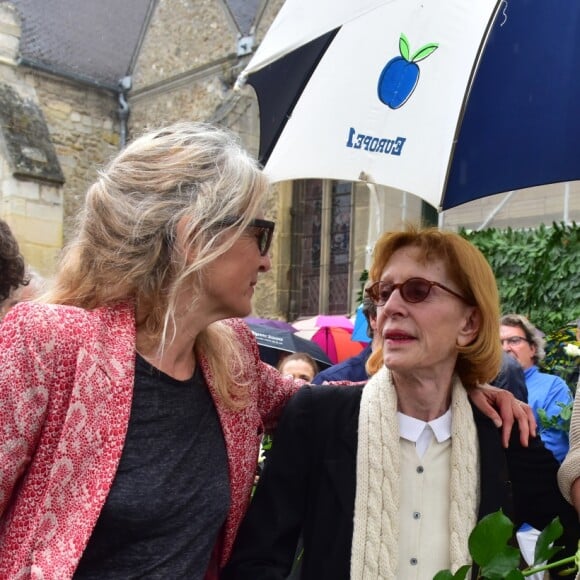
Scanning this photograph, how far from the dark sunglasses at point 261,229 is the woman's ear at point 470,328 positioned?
625mm

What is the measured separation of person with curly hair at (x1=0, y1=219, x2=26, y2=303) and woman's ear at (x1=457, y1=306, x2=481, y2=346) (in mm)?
1533

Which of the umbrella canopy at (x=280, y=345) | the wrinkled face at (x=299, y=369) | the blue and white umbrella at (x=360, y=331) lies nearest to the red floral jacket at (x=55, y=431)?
the wrinkled face at (x=299, y=369)

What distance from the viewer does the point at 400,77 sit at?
136 inches

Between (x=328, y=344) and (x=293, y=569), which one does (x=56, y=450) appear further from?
(x=328, y=344)

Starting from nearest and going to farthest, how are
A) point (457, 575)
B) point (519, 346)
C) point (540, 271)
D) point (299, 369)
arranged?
point (457, 575) < point (519, 346) < point (299, 369) < point (540, 271)

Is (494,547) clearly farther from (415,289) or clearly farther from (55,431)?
(55,431)

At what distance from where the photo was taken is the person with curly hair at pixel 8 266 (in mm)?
3223

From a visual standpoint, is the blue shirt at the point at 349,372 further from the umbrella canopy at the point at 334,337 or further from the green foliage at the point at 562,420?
the umbrella canopy at the point at 334,337

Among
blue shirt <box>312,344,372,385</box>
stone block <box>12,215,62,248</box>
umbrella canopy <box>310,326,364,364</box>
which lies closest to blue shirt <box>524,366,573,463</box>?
blue shirt <box>312,344,372,385</box>

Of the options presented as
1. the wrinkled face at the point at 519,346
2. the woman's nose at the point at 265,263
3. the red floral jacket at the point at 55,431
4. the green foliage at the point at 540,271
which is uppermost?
the green foliage at the point at 540,271

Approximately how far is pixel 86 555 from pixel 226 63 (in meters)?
15.9

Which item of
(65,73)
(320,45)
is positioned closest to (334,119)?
(320,45)

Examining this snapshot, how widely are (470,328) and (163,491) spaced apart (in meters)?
1.04

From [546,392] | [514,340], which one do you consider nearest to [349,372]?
[546,392]
